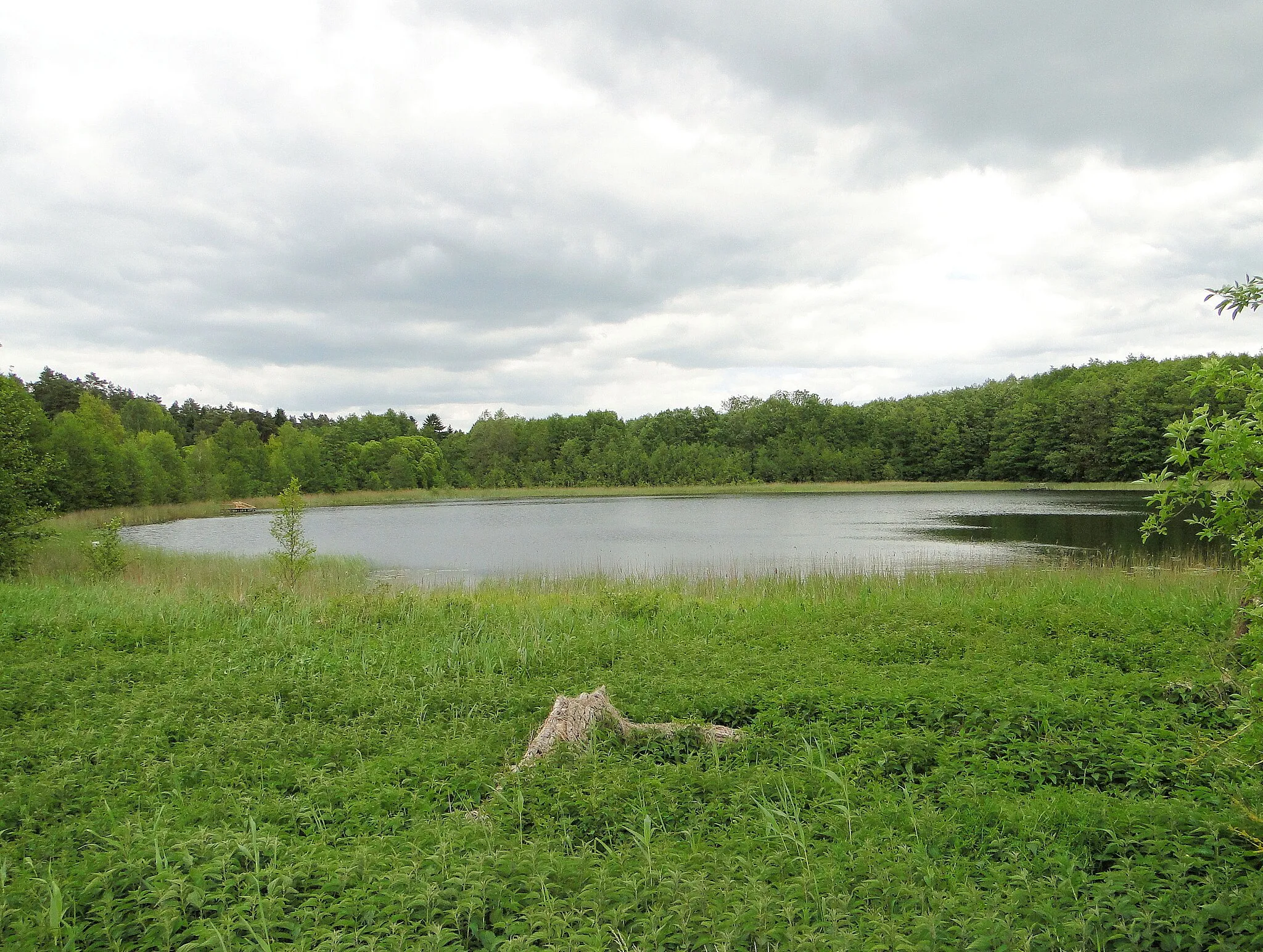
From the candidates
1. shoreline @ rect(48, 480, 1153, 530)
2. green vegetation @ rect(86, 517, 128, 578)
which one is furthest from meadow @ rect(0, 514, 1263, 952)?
shoreline @ rect(48, 480, 1153, 530)

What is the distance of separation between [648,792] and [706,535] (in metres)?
26.7

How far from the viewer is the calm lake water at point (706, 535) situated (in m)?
20.8

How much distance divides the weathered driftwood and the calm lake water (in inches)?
422

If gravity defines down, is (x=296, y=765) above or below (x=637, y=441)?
below

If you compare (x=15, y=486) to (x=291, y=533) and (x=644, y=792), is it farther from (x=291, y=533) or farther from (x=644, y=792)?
(x=644, y=792)

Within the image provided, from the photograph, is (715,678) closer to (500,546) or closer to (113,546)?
(113,546)

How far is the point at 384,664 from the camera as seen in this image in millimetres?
7707

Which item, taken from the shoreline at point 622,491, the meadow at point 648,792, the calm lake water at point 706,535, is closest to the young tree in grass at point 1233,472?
the meadow at point 648,792

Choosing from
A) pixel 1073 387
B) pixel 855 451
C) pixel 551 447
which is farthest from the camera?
pixel 551 447

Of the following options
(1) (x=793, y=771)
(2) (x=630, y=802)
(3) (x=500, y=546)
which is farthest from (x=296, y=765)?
(3) (x=500, y=546)

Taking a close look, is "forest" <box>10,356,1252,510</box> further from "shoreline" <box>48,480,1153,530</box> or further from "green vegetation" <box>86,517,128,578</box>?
"green vegetation" <box>86,517,128,578</box>

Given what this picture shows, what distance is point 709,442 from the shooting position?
89188mm

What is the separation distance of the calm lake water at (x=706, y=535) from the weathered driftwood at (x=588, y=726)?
10.7 meters

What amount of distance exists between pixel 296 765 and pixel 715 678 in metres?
3.59
